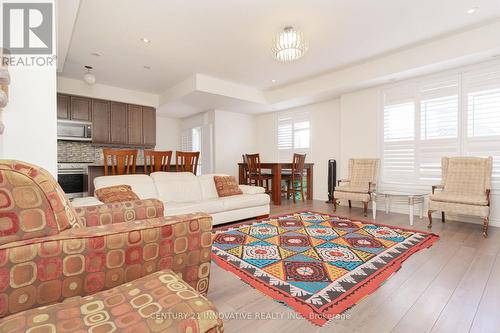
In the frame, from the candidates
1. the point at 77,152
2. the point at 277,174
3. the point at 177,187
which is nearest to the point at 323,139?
the point at 277,174

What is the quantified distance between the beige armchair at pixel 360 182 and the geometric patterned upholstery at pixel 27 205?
389cm

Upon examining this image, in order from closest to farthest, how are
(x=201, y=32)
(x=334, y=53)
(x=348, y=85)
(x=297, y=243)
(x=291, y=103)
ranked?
(x=297, y=243), (x=201, y=32), (x=334, y=53), (x=348, y=85), (x=291, y=103)

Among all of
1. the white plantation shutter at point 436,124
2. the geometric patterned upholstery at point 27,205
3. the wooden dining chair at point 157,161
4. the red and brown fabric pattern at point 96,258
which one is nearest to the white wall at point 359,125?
the white plantation shutter at point 436,124

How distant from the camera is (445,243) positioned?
2.62m

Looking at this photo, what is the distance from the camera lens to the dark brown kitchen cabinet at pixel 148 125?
5.80m

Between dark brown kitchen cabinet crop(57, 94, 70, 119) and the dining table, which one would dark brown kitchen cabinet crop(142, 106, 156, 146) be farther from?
the dining table

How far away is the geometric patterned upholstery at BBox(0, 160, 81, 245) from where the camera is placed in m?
0.82

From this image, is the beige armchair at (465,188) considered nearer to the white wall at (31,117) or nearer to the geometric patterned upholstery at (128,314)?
the geometric patterned upholstery at (128,314)

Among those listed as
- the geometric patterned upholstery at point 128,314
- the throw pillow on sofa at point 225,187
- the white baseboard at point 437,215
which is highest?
the throw pillow on sofa at point 225,187

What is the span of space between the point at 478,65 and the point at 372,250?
327 centimetres

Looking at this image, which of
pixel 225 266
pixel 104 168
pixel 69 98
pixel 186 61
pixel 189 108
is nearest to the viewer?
pixel 225 266

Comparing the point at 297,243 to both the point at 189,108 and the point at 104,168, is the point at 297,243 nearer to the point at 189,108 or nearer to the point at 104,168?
the point at 104,168

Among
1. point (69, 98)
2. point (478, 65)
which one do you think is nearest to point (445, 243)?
point (478, 65)

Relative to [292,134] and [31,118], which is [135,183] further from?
[292,134]
